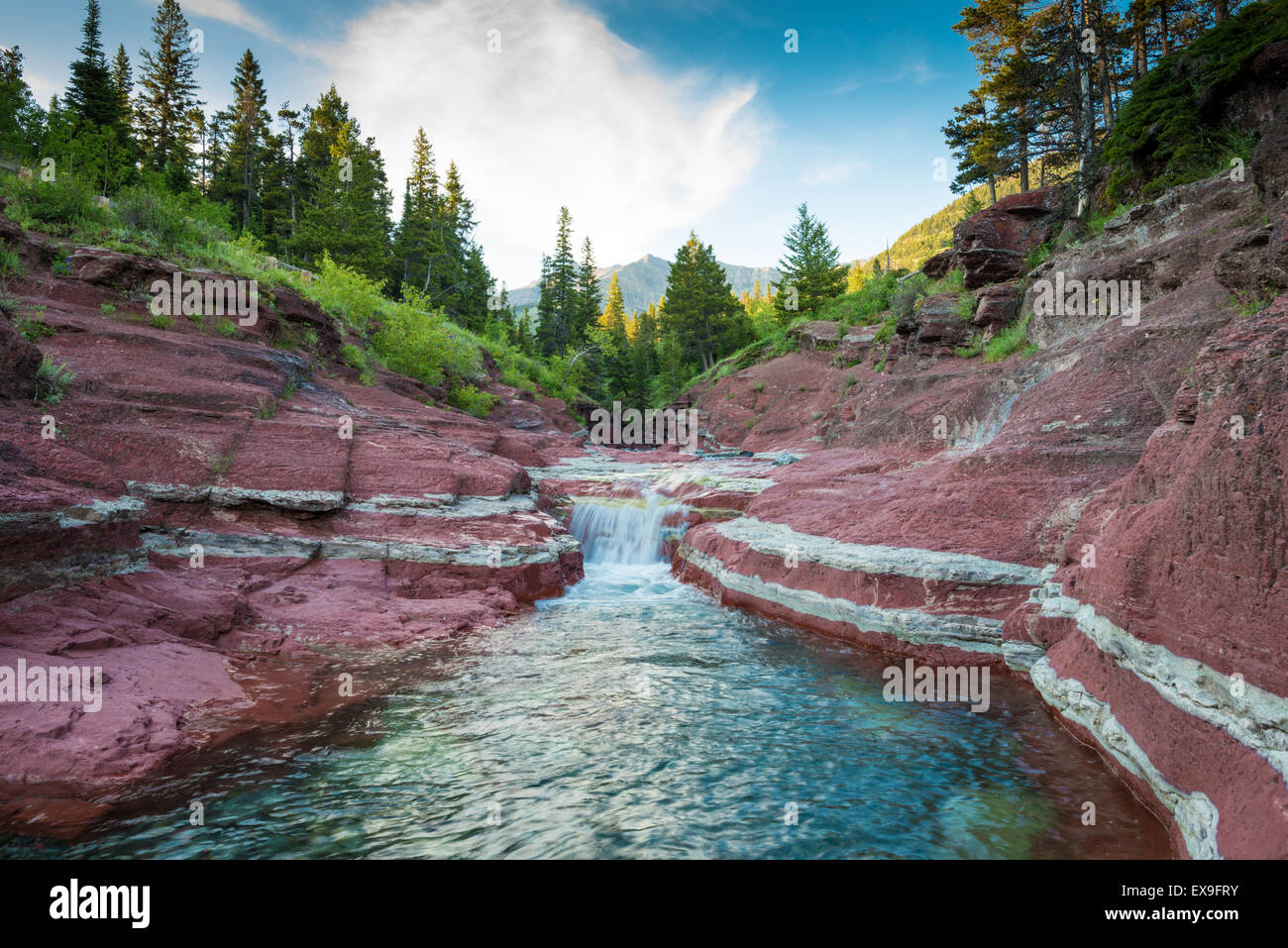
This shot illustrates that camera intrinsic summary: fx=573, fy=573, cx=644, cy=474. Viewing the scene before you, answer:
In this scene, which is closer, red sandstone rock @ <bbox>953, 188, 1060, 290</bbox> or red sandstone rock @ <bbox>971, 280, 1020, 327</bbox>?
red sandstone rock @ <bbox>971, 280, 1020, 327</bbox>

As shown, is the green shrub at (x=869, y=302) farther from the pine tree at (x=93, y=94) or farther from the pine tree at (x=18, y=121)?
the pine tree at (x=93, y=94)

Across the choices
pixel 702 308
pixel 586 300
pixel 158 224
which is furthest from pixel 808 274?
pixel 158 224

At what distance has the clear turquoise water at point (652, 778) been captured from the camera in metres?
3.85

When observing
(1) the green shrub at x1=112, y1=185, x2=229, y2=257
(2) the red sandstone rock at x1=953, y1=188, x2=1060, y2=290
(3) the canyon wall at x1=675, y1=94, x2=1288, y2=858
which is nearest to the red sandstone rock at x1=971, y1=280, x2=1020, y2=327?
(3) the canyon wall at x1=675, y1=94, x2=1288, y2=858

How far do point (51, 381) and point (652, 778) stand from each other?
992 centimetres

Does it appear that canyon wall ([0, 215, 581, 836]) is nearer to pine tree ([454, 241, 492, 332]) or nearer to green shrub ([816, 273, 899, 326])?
green shrub ([816, 273, 899, 326])

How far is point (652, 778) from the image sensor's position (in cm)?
470

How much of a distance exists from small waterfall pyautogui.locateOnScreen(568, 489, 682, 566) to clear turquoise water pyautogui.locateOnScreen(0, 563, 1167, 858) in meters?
7.52

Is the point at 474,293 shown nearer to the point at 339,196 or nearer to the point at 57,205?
the point at 339,196

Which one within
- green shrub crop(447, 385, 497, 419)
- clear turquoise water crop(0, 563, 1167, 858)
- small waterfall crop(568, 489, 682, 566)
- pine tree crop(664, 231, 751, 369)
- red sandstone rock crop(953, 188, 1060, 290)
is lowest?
clear turquoise water crop(0, 563, 1167, 858)

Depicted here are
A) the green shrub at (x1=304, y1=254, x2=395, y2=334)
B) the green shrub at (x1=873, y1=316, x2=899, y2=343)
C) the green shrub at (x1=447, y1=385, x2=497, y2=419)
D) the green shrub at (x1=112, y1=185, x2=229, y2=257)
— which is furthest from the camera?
the green shrub at (x1=873, y1=316, x2=899, y2=343)

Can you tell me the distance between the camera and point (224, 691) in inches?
227

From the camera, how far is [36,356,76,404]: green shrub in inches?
312
